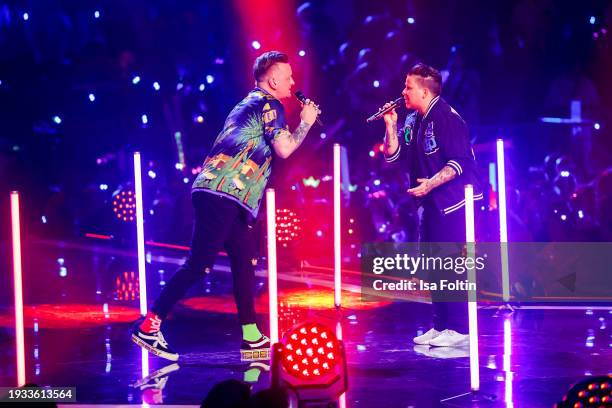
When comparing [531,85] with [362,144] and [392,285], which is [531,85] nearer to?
[362,144]

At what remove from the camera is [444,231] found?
20.0ft

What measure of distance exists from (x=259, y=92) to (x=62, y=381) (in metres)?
2.15

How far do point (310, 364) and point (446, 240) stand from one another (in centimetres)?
241

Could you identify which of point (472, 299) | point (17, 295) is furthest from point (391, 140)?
point (17, 295)

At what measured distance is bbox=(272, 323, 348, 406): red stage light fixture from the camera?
3.86 metres

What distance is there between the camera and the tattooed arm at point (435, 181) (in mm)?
5977

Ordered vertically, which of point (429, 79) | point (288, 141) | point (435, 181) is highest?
point (429, 79)

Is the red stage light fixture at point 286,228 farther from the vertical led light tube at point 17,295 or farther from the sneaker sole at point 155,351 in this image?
the vertical led light tube at point 17,295

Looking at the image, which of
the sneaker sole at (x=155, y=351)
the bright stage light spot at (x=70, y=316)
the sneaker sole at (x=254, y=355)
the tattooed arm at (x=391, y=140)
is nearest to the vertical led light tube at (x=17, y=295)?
the sneaker sole at (x=155, y=351)

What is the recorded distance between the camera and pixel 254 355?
5586 mm

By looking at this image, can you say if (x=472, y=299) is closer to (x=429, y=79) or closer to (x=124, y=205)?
(x=429, y=79)

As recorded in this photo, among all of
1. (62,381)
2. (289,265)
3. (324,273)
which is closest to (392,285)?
(324,273)

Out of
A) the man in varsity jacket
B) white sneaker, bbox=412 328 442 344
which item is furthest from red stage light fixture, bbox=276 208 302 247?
white sneaker, bbox=412 328 442 344

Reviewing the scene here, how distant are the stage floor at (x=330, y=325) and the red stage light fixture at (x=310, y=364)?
1.88 feet
